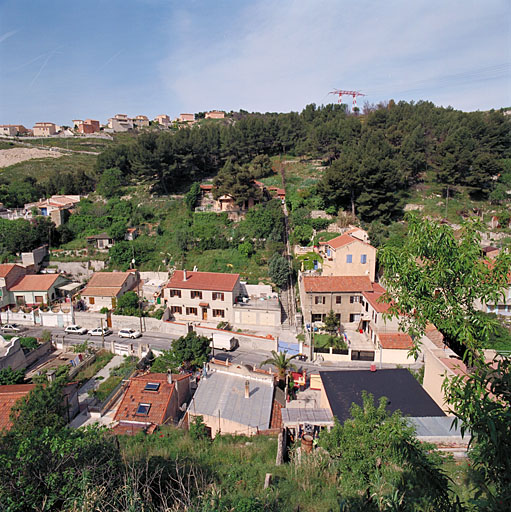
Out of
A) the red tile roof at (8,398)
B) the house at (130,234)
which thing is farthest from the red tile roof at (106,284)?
the red tile roof at (8,398)

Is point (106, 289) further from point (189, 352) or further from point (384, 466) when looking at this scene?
point (384, 466)

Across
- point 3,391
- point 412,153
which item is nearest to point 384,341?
point 3,391

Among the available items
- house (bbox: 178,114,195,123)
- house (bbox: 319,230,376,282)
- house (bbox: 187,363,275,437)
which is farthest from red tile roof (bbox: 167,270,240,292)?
house (bbox: 178,114,195,123)

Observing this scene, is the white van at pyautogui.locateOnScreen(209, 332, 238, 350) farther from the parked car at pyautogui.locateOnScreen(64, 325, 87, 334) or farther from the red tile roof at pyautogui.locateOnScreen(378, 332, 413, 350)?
the parked car at pyautogui.locateOnScreen(64, 325, 87, 334)

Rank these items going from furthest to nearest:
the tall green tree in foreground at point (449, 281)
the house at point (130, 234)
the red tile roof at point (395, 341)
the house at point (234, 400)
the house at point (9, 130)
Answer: the house at point (9, 130)
the house at point (130, 234)
the red tile roof at point (395, 341)
the house at point (234, 400)
the tall green tree in foreground at point (449, 281)

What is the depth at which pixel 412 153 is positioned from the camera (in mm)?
40438

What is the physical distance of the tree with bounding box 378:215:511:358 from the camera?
635cm

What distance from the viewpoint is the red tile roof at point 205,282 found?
25547mm

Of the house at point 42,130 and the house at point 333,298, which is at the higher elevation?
the house at point 42,130

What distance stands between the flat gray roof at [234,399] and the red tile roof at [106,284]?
14662 mm

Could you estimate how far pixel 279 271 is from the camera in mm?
27250

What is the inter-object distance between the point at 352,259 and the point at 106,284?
19928 millimetres

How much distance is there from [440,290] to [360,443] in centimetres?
354

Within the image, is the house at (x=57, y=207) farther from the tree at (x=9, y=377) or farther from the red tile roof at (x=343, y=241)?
the red tile roof at (x=343, y=241)
